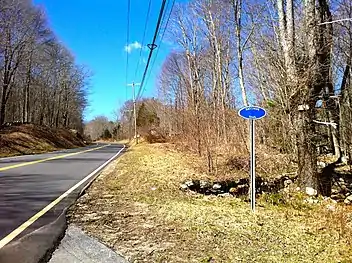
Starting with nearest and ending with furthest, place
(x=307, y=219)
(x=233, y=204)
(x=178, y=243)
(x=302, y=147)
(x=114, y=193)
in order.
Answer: (x=178, y=243) → (x=307, y=219) → (x=233, y=204) → (x=114, y=193) → (x=302, y=147)

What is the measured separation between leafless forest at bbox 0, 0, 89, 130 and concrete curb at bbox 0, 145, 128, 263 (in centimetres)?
2540

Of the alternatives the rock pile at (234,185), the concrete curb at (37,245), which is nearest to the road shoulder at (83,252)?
the concrete curb at (37,245)

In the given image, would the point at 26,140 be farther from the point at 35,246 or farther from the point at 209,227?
the point at 209,227

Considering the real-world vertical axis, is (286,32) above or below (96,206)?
above

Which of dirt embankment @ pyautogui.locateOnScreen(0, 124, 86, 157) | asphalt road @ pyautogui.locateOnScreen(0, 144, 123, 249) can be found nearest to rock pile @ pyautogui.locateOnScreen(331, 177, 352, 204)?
asphalt road @ pyautogui.locateOnScreen(0, 144, 123, 249)

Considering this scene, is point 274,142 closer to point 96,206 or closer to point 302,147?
point 302,147

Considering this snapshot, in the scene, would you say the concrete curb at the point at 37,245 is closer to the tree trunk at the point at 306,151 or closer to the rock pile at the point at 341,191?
the tree trunk at the point at 306,151

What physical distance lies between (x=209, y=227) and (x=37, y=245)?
2459 millimetres

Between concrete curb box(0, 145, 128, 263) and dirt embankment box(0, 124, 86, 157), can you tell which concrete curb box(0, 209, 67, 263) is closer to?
concrete curb box(0, 145, 128, 263)

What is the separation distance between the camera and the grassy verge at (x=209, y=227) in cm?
409

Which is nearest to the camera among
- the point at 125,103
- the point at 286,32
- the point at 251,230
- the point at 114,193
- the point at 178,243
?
the point at 178,243

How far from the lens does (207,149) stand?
1220 cm

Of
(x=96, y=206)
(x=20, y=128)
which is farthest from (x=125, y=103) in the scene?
(x=96, y=206)

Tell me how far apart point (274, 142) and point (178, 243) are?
9.50m
